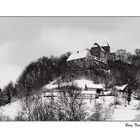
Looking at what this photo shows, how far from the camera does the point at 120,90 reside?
11328 mm

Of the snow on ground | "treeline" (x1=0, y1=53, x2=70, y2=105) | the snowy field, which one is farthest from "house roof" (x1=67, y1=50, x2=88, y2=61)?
the snow on ground

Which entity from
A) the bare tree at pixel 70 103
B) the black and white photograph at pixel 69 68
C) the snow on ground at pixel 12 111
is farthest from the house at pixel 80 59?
the snow on ground at pixel 12 111

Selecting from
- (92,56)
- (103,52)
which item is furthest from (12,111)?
(103,52)

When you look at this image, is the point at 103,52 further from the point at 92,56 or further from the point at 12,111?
the point at 12,111

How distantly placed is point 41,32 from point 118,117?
2.19 meters

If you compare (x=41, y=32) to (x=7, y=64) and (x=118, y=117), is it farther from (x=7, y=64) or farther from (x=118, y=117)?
(x=118, y=117)

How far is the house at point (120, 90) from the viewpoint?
37.0ft

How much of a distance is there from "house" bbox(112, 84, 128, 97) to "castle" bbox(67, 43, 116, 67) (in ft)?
1.77

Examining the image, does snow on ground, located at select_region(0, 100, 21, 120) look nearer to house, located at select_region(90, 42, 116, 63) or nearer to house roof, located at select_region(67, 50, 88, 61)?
house roof, located at select_region(67, 50, 88, 61)

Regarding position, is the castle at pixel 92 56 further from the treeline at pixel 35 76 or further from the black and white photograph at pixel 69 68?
the treeline at pixel 35 76

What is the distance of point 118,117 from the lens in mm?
11203

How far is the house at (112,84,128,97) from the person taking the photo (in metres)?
11.3

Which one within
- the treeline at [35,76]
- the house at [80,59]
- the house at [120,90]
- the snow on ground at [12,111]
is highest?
the house at [80,59]
